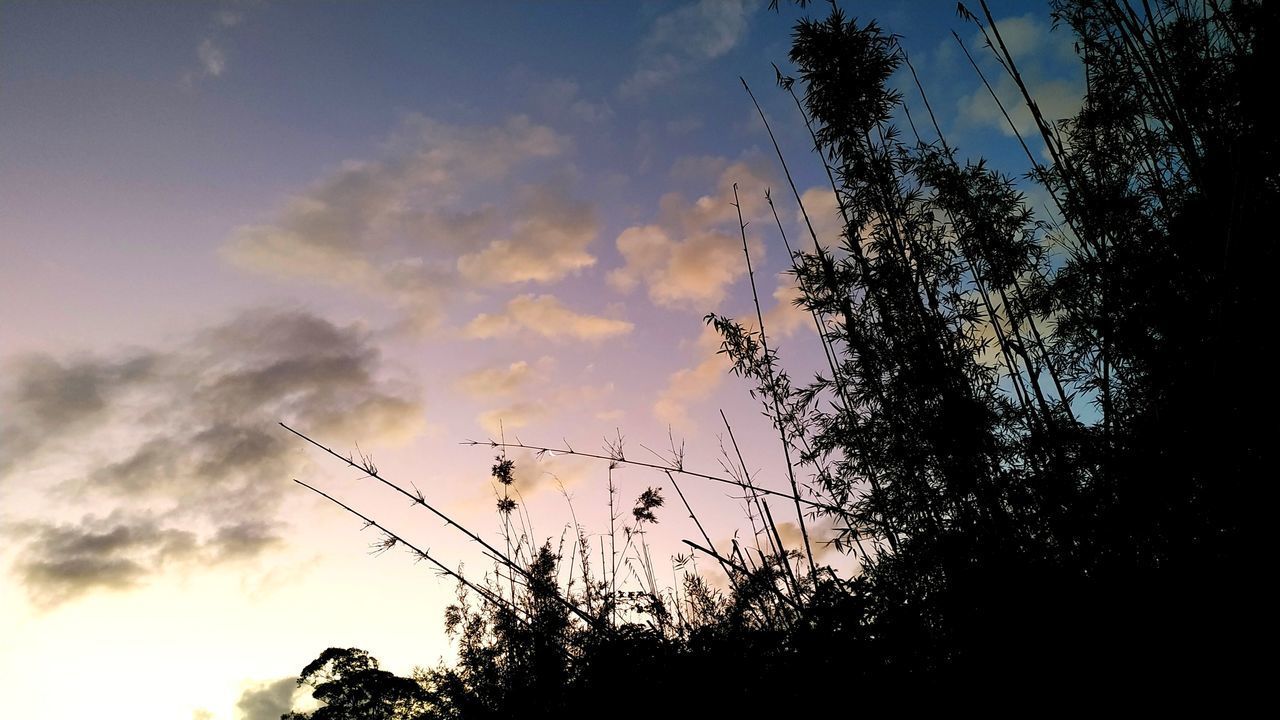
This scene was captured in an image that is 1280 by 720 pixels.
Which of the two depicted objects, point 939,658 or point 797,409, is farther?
point 797,409

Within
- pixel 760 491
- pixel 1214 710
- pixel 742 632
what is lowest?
pixel 1214 710

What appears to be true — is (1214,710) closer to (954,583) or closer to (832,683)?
(954,583)

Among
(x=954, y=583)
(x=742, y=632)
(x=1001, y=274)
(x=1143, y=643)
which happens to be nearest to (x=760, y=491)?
(x=742, y=632)

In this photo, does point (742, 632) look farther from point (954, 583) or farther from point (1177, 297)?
point (1177, 297)

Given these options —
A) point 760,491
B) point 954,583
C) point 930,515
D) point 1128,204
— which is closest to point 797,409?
point 930,515

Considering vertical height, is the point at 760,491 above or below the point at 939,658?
above

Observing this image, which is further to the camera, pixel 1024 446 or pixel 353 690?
pixel 353 690

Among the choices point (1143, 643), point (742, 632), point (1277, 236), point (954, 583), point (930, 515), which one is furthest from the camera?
point (930, 515)

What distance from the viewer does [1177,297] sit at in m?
4.17

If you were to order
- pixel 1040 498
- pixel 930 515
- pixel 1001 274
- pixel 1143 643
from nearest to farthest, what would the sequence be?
pixel 1143 643, pixel 1040 498, pixel 930 515, pixel 1001 274

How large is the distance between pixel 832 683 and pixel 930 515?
2292 mm

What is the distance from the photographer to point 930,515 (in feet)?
13.7

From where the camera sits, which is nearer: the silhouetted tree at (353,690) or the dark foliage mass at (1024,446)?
the dark foliage mass at (1024,446)

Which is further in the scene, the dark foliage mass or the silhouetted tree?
the silhouetted tree
